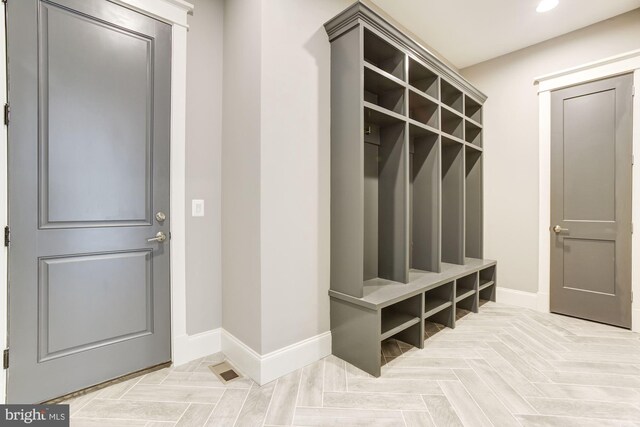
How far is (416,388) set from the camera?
189cm

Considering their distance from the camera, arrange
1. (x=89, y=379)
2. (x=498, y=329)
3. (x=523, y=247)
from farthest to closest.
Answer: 1. (x=523, y=247)
2. (x=498, y=329)
3. (x=89, y=379)

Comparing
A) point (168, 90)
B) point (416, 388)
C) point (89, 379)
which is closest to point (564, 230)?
point (416, 388)

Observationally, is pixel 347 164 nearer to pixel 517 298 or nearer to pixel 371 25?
pixel 371 25

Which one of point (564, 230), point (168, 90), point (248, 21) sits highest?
point (248, 21)

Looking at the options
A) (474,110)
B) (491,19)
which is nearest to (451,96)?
(474,110)

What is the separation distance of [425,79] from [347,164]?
151 cm

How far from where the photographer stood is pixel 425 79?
297 centimetres

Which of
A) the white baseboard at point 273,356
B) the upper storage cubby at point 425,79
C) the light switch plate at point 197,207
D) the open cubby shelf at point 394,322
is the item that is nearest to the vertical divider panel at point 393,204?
the open cubby shelf at point 394,322

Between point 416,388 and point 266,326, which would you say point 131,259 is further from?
point 416,388

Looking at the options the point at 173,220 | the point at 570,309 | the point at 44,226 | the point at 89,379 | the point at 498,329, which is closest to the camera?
the point at 44,226

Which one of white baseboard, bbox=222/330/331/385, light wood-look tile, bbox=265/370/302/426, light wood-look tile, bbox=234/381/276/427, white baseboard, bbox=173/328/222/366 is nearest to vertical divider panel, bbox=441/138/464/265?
white baseboard, bbox=222/330/331/385

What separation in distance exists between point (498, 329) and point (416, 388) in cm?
141

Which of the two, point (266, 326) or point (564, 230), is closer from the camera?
point (266, 326)

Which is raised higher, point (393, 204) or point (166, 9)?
point (166, 9)
